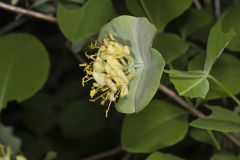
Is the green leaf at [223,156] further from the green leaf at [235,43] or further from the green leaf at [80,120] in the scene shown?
the green leaf at [80,120]

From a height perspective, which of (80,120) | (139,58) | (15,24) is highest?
(139,58)

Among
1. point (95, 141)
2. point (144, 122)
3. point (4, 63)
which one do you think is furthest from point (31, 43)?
point (95, 141)

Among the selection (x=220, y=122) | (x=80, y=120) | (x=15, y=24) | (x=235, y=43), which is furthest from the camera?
(x=80, y=120)

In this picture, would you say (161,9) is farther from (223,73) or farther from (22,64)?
(22,64)

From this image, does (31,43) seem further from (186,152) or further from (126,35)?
(186,152)

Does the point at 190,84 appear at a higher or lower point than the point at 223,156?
higher

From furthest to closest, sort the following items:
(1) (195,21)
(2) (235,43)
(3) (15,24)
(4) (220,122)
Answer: (3) (15,24)
(1) (195,21)
(2) (235,43)
(4) (220,122)

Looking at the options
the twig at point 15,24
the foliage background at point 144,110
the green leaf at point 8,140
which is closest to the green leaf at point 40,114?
the foliage background at point 144,110

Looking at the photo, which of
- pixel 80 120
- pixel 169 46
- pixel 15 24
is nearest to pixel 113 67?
pixel 169 46
